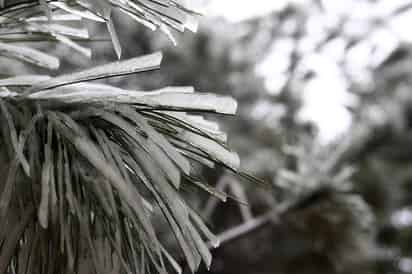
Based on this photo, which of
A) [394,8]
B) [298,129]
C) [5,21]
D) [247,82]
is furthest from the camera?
[394,8]

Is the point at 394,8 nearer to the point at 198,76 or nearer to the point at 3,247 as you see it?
the point at 198,76

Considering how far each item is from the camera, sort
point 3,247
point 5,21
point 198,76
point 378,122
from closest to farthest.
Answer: point 3,247
point 5,21
point 198,76
point 378,122

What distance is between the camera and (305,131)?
4.05 metres

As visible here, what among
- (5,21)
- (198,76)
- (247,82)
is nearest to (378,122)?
(247,82)

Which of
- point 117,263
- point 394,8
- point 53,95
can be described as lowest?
point 117,263

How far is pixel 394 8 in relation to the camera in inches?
172

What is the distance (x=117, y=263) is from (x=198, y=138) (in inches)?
4.8

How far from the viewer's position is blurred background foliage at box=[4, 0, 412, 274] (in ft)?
5.86

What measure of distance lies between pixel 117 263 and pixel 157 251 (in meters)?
0.04

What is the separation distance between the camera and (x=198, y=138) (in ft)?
1.87

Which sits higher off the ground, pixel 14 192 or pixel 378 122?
pixel 14 192

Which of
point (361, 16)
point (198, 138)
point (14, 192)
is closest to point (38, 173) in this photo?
point (14, 192)

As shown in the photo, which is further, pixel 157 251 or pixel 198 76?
pixel 198 76

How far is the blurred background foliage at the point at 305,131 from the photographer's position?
1.79m
